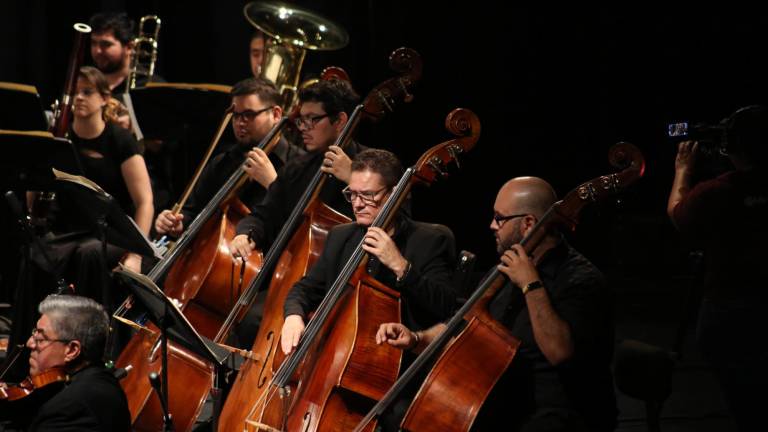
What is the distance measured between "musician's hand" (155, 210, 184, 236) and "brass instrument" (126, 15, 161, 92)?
150 cm

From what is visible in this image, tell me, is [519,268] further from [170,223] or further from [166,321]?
[170,223]

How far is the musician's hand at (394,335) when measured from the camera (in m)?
3.32

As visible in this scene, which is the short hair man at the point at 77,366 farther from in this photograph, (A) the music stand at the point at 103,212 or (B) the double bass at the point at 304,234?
(A) the music stand at the point at 103,212

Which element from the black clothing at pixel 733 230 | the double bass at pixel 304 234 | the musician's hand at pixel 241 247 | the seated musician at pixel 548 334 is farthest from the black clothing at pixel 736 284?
the musician's hand at pixel 241 247

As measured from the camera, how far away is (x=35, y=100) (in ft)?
16.3

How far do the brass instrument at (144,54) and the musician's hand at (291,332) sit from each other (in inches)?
123

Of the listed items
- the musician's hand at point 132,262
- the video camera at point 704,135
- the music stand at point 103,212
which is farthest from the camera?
the musician's hand at point 132,262

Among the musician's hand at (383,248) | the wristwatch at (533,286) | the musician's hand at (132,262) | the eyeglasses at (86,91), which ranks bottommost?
the musician's hand at (132,262)

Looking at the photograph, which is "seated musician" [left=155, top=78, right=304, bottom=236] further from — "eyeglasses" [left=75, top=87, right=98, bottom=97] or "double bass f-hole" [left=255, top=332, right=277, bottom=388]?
"double bass f-hole" [left=255, top=332, right=277, bottom=388]

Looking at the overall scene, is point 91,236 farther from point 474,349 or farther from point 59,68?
point 474,349

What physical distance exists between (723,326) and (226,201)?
245 centimetres

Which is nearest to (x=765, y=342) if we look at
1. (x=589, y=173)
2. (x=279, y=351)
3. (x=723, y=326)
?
(x=723, y=326)

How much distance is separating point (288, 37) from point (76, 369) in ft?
9.92

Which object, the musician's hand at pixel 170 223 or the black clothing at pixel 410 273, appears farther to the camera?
the musician's hand at pixel 170 223
